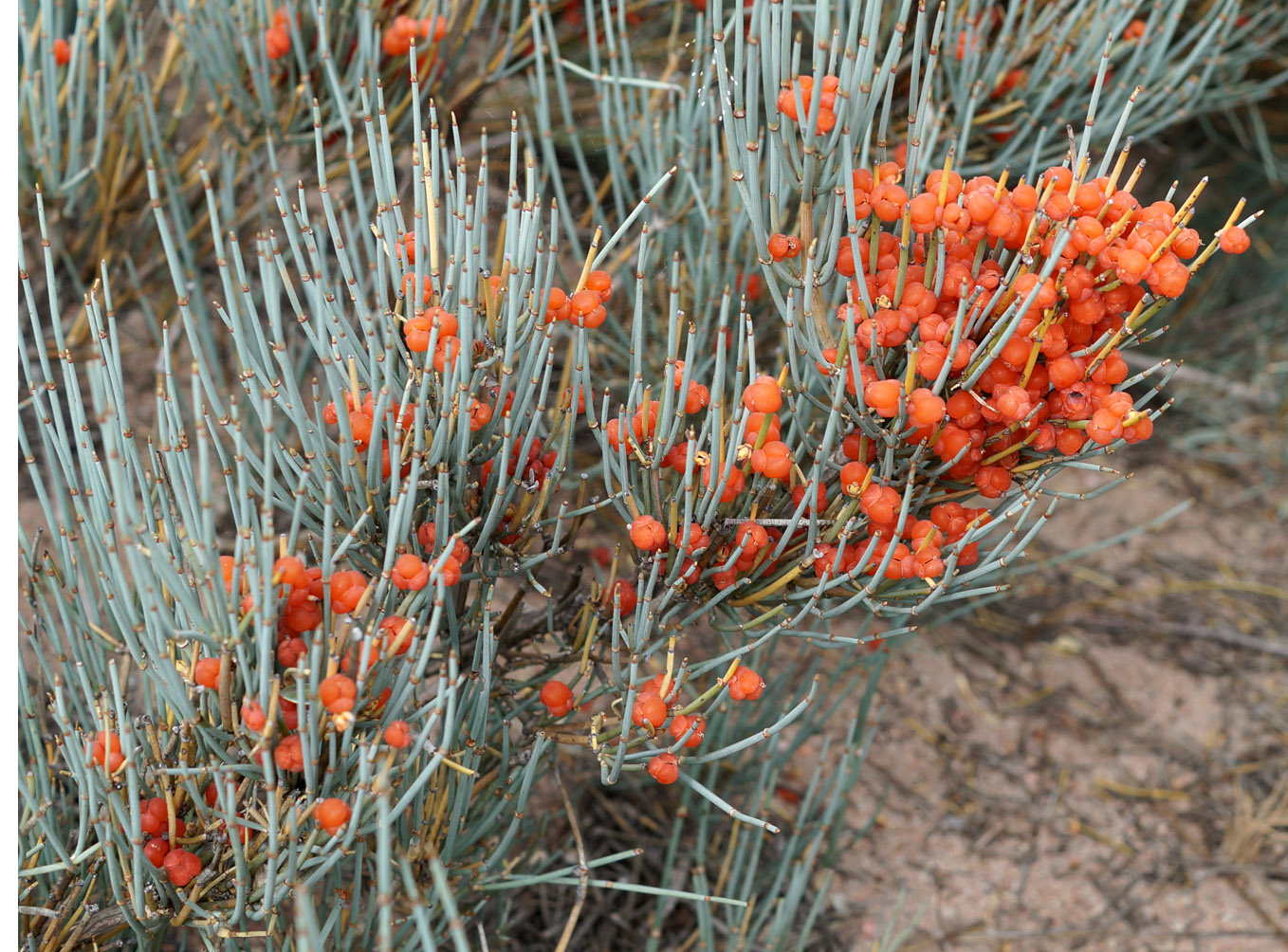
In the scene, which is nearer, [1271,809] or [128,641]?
[128,641]

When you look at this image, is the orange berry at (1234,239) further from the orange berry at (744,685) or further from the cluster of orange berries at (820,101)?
the orange berry at (744,685)

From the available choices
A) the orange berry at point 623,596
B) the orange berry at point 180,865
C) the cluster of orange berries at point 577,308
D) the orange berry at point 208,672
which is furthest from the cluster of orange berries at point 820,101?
the orange berry at point 180,865

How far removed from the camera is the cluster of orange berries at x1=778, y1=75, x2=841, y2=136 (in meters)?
0.90

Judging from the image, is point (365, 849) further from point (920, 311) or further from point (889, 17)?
point (889, 17)

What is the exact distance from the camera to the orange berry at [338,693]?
2.51 feet

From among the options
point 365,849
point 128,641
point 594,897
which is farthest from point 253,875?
point 594,897

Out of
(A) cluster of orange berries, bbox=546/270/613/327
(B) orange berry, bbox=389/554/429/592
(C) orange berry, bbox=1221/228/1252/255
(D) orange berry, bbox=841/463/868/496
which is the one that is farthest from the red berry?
(C) orange berry, bbox=1221/228/1252/255

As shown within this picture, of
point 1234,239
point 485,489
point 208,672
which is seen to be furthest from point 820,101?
point 208,672

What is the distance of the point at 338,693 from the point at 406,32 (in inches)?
38.6

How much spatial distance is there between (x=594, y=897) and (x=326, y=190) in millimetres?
1094

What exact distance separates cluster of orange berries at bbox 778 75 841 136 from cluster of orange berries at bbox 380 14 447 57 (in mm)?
640

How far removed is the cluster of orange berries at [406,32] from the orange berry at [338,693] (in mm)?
928
